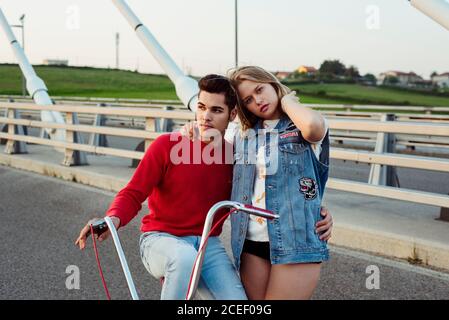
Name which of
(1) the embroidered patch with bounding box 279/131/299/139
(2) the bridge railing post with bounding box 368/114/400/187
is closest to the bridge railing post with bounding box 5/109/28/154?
(2) the bridge railing post with bounding box 368/114/400/187

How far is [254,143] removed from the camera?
2.82 meters

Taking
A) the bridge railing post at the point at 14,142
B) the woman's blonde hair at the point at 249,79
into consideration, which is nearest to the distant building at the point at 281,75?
the woman's blonde hair at the point at 249,79

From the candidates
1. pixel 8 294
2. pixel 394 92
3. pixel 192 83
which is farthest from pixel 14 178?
pixel 394 92

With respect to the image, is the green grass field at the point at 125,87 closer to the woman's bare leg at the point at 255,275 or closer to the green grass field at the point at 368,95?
the green grass field at the point at 368,95

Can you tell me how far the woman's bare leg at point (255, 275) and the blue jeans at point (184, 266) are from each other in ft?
0.28

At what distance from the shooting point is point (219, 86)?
2.72m

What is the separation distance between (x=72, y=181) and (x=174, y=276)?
781 cm

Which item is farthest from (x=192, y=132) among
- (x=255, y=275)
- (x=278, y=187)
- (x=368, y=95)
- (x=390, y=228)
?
(x=368, y=95)

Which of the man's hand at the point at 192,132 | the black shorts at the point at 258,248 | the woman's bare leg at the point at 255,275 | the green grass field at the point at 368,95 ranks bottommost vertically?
the green grass field at the point at 368,95

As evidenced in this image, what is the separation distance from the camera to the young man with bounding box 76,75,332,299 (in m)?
2.69

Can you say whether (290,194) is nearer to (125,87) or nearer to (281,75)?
(281,75)

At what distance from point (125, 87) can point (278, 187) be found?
292 feet

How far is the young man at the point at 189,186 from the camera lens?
106 inches

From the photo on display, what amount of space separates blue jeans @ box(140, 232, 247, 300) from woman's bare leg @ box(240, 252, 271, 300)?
86mm
